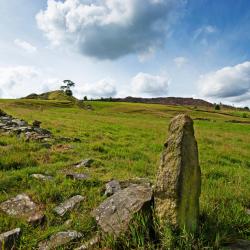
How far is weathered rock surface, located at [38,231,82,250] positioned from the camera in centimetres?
524

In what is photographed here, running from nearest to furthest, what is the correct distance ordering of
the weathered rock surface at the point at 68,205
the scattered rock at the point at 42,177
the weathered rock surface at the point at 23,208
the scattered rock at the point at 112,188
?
the weathered rock surface at the point at 23,208, the weathered rock surface at the point at 68,205, the scattered rock at the point at 112,188, the scattered rock at the point at 42,177

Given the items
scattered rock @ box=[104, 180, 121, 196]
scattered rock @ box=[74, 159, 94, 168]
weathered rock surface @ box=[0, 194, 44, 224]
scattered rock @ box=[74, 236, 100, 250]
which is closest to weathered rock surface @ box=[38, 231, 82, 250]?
scattered rock @ box=[74, 236, 100, 250]

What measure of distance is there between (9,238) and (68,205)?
5.35 ft

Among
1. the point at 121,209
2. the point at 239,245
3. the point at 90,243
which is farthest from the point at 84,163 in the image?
the point at 239,245

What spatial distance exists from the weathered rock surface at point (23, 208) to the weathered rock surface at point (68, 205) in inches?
15.0

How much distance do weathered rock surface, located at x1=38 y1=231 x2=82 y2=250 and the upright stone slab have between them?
1.62 metres

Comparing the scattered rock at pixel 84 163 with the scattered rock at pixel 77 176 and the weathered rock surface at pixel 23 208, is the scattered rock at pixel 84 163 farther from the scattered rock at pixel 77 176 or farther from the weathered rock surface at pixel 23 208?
the weathered rock surface at pixel 23 208

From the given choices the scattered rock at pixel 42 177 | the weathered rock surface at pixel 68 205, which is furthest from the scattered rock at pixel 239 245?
the scattered rock at pixel 42 177

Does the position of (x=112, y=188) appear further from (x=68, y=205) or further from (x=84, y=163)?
(x=84, y=163)

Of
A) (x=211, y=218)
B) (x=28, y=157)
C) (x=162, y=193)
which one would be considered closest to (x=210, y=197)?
(x=211, y=218)

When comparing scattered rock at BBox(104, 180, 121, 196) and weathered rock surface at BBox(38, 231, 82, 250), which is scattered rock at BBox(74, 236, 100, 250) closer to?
weathered rock surface at BBox(38, 231, 82, 250)

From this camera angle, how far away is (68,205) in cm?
676

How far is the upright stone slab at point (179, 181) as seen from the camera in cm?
503

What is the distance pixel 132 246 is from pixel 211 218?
5.66ft
